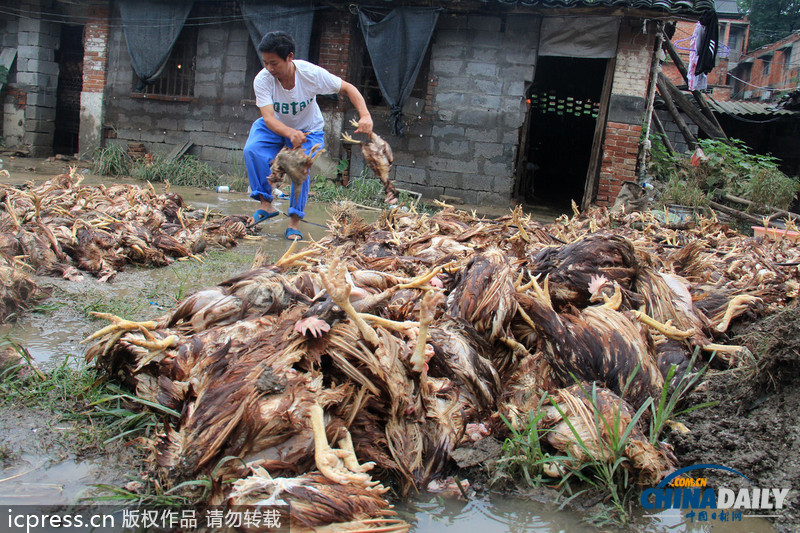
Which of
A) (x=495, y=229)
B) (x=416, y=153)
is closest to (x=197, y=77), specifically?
(x=416, y=153)

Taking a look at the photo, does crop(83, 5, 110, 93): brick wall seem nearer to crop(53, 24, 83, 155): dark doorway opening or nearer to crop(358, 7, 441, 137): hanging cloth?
crop(53, 24, 83, 155): dark doorway opening

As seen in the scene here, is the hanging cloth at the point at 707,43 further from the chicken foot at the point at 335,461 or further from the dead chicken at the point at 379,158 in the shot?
the chicken foot at the point at 335,461

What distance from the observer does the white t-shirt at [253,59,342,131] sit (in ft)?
17.2

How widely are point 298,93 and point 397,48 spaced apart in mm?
4781

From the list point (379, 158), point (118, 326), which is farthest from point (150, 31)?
point (118, 326)

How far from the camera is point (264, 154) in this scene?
5.52 meters

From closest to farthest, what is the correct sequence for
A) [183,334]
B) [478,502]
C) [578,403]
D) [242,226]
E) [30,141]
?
[478,502] < [578,403] < [183,334] < [242,226] < [30,141]

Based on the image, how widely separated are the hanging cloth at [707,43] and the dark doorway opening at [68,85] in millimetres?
13000

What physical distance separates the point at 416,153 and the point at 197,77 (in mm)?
4501

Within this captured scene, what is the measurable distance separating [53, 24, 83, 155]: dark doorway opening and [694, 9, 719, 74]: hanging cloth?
42.7 ft

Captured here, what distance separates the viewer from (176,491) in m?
1.74

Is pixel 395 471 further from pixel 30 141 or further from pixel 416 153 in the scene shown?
pixel 30 141

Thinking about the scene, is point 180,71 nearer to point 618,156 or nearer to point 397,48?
point 397,48

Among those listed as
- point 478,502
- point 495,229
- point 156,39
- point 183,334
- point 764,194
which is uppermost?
point 156,39
